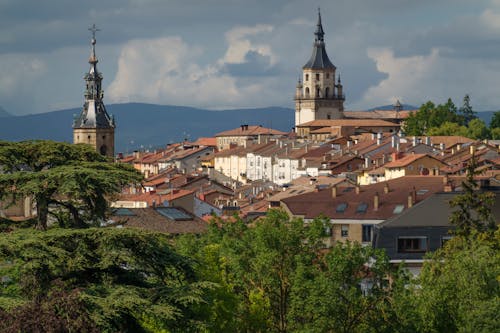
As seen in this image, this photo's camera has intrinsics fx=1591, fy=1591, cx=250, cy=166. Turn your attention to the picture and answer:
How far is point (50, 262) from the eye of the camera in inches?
1126

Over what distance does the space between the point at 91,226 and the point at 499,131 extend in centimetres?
14071

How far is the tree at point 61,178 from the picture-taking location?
3025 cm

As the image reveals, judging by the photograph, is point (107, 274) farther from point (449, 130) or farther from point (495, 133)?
point (495, 133)

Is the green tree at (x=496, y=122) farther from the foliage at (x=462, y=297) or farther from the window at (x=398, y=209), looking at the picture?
the foliage at (x=462, y=297)

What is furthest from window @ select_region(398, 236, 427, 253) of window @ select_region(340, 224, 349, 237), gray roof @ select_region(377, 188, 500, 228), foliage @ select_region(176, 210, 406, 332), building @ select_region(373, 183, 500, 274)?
foliage @ select_region(176, 210, 406, 332)

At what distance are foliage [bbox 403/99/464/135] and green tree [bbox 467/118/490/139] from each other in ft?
24.8

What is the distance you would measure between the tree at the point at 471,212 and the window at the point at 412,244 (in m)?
Answer: 1.31

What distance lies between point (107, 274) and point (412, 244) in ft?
75.8

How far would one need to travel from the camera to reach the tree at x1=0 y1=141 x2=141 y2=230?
99.2 feet

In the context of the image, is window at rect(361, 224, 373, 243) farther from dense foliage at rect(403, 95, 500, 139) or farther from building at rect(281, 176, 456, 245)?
dense foliage at rect(403, 95, 500, 139)

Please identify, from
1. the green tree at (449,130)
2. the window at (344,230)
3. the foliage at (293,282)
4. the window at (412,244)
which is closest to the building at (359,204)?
the window at (344,230)

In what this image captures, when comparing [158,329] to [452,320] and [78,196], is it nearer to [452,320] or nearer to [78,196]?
[78,196]

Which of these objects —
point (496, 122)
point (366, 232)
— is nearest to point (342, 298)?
point (366, 232)

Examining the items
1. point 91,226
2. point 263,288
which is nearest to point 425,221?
point 263,288
